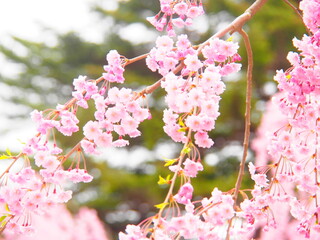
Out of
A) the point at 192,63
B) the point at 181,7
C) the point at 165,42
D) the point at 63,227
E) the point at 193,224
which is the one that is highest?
the point at 63,227

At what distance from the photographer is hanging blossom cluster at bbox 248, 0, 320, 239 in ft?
3.76

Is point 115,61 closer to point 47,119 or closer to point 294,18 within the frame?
point 47,119

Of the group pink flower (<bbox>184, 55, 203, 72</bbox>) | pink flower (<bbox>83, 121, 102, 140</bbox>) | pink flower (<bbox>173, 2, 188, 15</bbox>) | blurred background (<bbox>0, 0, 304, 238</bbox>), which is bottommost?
pink flower (<bbox>83, 121, 102, 140</bbox>)

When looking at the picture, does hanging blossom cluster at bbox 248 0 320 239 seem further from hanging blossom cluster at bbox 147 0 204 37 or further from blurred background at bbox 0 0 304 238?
blurred background at bbox 0 0 304 238

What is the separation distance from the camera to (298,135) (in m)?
1.25

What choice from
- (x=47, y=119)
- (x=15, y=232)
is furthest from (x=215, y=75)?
(x=15, y=232)

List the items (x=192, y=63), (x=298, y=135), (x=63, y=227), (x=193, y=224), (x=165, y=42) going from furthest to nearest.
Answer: (x=63, y=227) < (x=298, y=135) < (x=165, y=42) < (x=192, y=63) < (x=193, y=224)

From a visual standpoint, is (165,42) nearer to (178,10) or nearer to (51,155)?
(178,10)

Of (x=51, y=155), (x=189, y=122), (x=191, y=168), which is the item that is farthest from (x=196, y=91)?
(x=51, y=155)

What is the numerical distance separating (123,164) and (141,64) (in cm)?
163

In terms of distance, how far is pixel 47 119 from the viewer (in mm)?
1104

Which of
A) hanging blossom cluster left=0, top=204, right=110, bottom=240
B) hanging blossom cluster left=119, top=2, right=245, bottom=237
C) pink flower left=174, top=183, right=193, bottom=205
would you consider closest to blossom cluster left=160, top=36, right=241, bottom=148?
hanging blossom cluster left=119, top=2, right=245, bottom=237

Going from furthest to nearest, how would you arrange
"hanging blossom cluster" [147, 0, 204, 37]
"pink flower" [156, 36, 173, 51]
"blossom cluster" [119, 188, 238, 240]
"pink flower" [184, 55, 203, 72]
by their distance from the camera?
"hanging blossom cluster" [147, 0, 204, 37], "pink flower" [156, 36, 173, 51], "pink flower" [184, 55, 203, 72], "blossom cluster" [119, 188, 238, 240]

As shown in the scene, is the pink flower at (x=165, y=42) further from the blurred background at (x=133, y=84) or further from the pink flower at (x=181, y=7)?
the blurred background at (x=133, y=84)
